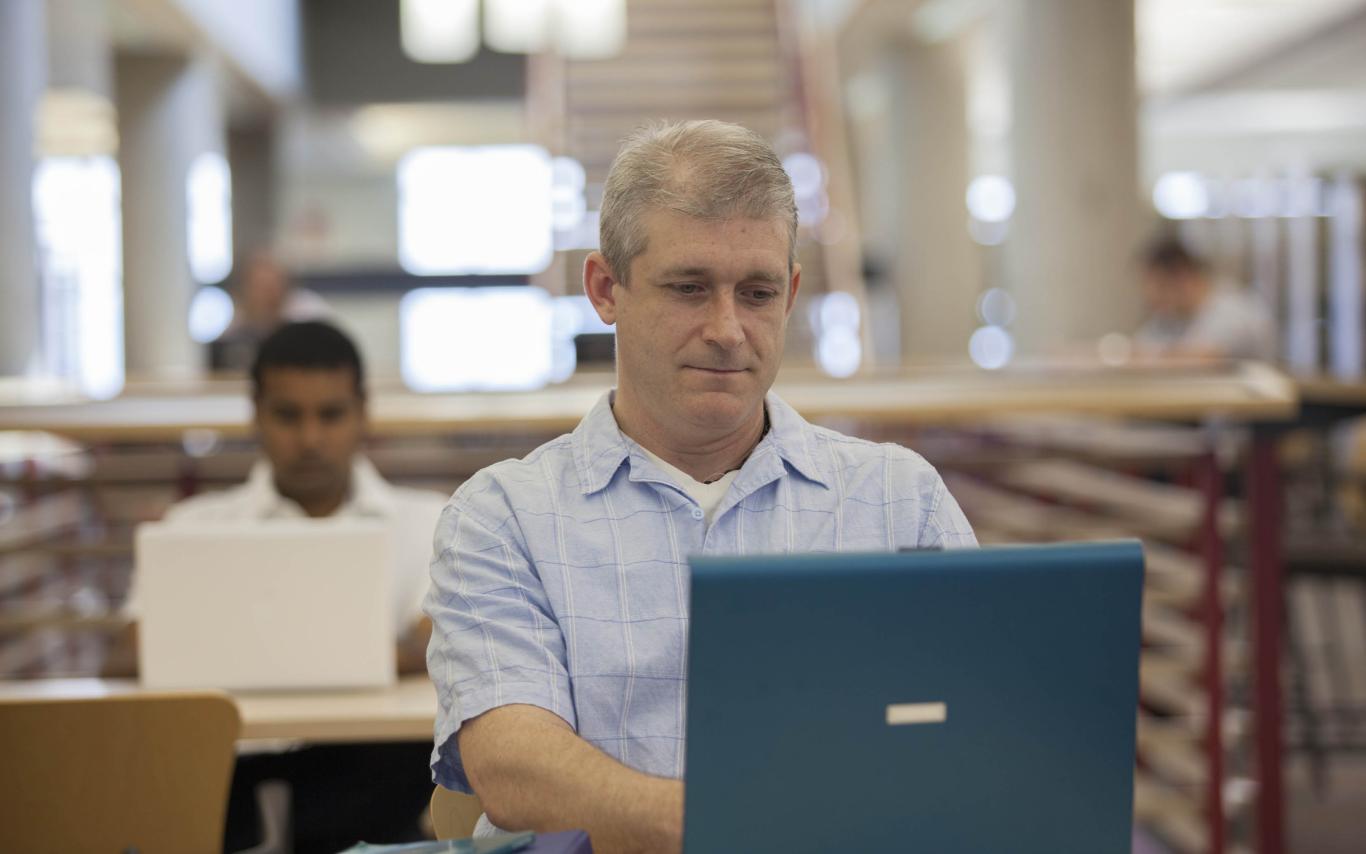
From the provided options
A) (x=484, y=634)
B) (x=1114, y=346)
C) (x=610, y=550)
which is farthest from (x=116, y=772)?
(x=1114, y=346)

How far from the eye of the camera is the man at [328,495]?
2.65 metres

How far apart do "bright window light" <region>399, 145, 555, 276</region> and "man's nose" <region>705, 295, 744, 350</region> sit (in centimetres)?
1720

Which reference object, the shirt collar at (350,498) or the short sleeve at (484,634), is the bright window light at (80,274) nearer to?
the shirt collar at (350,498)

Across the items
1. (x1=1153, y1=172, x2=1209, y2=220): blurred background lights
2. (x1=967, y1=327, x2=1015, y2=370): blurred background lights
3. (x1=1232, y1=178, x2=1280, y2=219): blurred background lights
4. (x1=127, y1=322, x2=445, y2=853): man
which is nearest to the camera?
(x1=127, y1=322, x2=445, y2=853): man

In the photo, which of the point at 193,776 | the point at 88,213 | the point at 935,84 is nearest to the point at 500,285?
the point at 88,213

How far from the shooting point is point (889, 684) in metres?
1.16

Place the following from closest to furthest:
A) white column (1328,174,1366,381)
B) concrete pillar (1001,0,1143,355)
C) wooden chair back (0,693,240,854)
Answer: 1. wooden chair back (0,693,240,854)
2. concrete pillar (1001,0,1143,355)
3. white column (1328,174,1366,381)

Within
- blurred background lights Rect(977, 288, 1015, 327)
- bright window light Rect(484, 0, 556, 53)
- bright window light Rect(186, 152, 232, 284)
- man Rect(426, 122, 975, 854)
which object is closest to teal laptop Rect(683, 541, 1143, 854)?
man Rect(426, 122, 975, 854)

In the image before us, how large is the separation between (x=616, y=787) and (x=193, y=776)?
806 millimetres

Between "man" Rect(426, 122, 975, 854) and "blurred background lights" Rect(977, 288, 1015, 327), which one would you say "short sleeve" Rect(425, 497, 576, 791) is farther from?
"blurred background lights" Rect(977, 288, 1015, 327)

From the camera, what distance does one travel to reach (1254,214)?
55.6 feet

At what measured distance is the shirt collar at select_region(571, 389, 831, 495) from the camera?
5.49ft

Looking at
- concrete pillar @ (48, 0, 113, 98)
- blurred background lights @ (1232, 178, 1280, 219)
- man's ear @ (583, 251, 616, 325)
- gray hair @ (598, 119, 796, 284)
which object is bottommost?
man's ear @ (583, 251, 616, 325)

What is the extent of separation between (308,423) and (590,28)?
781 cm
